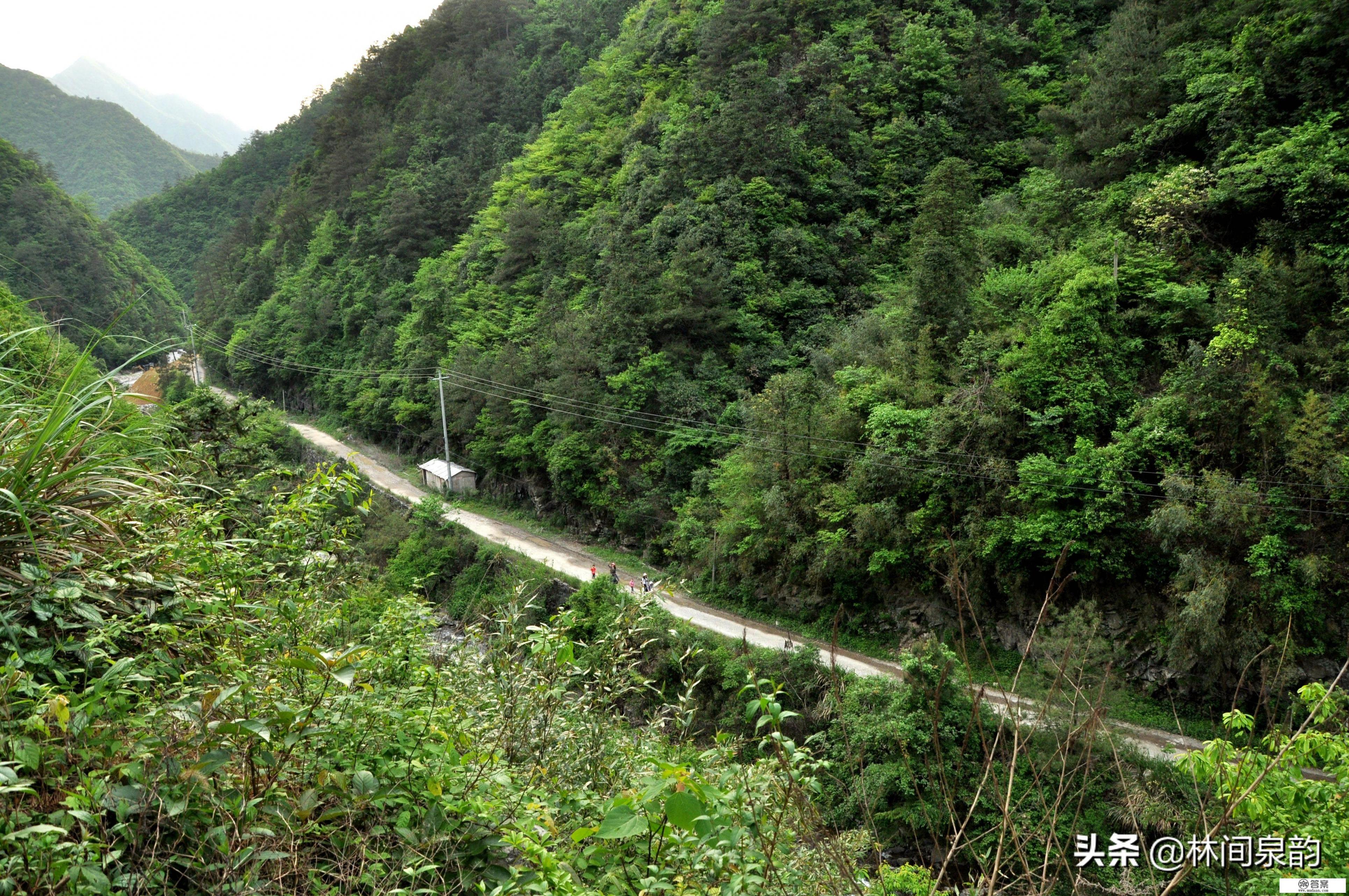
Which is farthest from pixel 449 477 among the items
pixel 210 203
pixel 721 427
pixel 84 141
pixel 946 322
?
pixel 84 141

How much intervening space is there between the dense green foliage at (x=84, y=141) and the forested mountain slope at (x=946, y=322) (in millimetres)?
83054

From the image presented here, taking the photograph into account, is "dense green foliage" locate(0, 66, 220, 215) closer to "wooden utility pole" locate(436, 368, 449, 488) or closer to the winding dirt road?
"wooden utility pole" locate(436, 368, 449, 488)

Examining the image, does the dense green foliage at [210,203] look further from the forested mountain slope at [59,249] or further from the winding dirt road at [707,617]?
the winding dirt road at [707,617]

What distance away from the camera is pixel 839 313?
2453 cm

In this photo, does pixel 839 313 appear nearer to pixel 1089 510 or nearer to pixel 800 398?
pixel 800 398

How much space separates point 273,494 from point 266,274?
5910cm

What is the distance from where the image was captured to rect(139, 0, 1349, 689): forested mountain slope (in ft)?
46.2

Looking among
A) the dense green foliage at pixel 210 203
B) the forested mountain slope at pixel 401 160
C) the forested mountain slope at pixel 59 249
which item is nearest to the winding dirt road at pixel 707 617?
the forested mountain slope at pixel 401 160

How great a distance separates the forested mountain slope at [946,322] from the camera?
1409 centimetres

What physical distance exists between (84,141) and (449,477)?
9933 cm

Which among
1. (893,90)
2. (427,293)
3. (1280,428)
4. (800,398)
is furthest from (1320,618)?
(427,293)

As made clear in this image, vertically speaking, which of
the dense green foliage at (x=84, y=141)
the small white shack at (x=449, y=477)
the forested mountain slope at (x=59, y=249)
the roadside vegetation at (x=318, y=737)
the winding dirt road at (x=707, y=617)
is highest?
the dense green foliage at (x=84, y=141)

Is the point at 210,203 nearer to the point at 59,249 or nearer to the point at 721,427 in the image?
the point at 59,249

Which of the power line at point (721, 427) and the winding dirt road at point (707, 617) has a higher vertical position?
the power line at point (721, 427)
